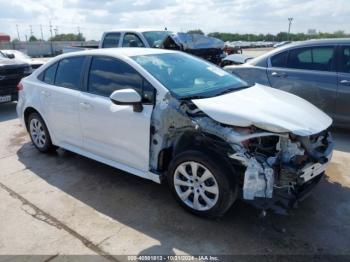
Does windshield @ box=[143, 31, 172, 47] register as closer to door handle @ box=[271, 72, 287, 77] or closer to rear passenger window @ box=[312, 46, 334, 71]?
door handle @ box=[271, 72, 287, 77]

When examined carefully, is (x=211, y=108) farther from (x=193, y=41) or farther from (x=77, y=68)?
(x=193, y=41)

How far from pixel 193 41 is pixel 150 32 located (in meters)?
1.23

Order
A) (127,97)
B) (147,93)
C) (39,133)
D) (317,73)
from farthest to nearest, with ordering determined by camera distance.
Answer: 1. (317,73)
2. (39,133)
3. (147,93)
4. (127,97)

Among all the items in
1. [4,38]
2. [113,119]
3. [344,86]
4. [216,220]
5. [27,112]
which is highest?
[344,86]

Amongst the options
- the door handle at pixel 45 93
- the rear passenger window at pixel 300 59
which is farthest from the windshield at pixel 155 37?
the door handle at pixel 45 93

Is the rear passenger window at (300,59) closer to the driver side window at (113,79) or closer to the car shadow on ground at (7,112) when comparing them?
the driver side window at (113,79)

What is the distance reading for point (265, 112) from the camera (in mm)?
3219

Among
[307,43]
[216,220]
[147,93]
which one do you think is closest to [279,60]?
[307,43]

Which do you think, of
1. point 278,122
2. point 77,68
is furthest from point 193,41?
point 278,122

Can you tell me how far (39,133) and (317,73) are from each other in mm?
4448

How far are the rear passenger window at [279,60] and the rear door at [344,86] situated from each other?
2.92 feet

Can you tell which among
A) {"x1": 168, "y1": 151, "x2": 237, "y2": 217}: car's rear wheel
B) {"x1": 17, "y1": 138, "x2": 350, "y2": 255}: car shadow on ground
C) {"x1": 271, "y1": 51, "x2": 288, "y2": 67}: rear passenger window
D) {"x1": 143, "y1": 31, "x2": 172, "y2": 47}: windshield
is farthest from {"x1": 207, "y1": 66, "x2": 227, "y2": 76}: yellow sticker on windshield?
{"x1": 143, "y1": 31, "x2": 172, "y2": 47}: windshield

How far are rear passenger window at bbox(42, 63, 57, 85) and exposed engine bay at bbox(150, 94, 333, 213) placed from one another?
2105mm

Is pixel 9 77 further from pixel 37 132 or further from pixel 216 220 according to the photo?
pixel 216 220
